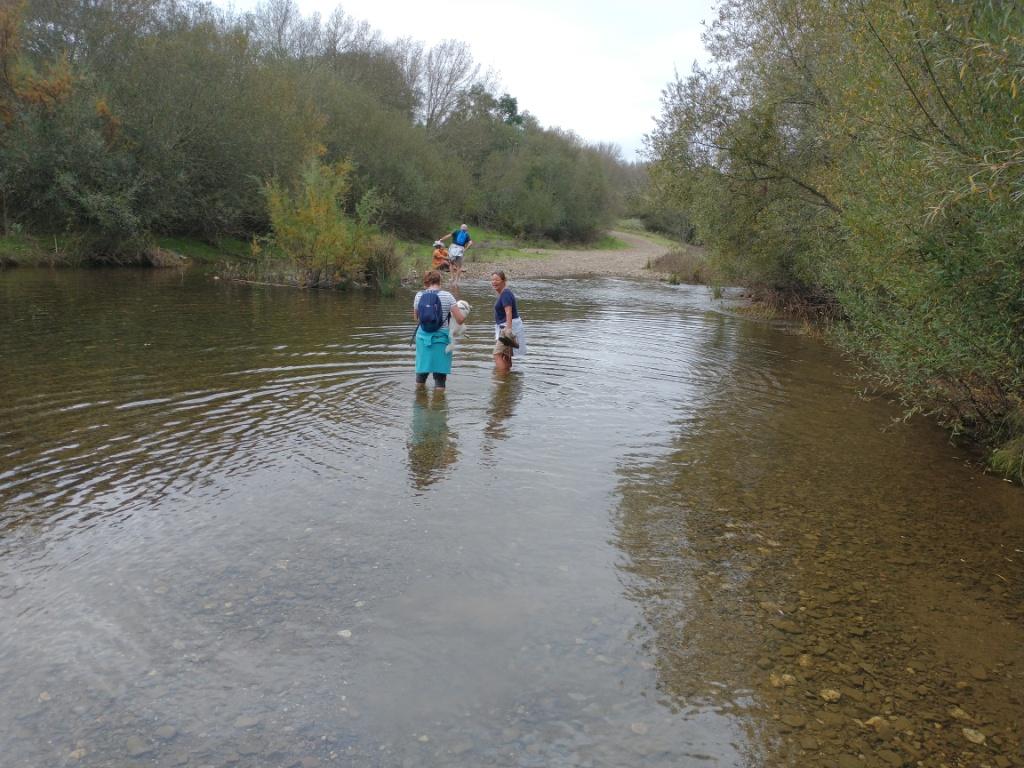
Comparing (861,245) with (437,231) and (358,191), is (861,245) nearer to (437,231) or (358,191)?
(358,191)

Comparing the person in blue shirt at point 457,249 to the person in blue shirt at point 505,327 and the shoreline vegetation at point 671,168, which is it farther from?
the person in blue shirt at point 505,327

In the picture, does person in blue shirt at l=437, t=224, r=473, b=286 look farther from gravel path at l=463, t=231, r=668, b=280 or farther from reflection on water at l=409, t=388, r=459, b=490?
reflection on water at l=409, t=388, r=459, b=490

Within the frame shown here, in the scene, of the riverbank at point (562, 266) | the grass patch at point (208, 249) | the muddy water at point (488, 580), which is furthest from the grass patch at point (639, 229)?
the muddy water at point (488, 580)

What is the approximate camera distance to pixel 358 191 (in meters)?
46.2

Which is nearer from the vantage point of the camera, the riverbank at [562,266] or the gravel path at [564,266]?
the gravel path at [564,266]

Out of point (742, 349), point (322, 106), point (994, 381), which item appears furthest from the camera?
point (322, 106)

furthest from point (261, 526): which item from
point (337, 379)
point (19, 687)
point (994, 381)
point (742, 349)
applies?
point (742, 349)

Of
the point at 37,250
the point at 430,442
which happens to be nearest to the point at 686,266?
the point at 37,250

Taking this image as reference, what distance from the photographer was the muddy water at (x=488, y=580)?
172 inches

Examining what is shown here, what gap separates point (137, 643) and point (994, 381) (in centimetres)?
1008

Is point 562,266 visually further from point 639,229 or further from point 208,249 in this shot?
point 639,229

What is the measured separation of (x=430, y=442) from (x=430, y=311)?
2.67 metres

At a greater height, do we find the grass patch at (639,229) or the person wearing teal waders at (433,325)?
the grass patch at (639,229)

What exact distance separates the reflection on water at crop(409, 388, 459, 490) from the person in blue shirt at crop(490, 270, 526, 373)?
2.13 meters
